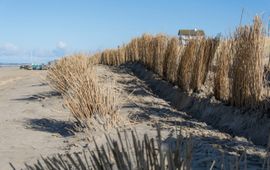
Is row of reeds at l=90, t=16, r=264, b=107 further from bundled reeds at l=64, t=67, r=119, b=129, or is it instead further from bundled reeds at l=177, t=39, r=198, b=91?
bundled reeds at l=64, t=67, r=119, b=129

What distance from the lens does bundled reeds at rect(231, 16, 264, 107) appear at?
26.0ft

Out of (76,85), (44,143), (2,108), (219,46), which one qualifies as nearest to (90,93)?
(76,85)

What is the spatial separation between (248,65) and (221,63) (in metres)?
1.11

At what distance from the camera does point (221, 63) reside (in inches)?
361

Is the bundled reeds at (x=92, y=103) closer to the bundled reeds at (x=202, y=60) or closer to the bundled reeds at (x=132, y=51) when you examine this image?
the bundled reeds at (x=202, y=60)

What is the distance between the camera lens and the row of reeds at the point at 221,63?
7996 millimetres

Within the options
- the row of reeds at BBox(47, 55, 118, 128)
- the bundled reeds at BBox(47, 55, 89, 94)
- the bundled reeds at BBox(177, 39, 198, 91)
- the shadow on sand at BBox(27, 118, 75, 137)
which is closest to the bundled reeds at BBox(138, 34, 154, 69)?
the bundled reeds at BBox(177, 39, 198, 91)

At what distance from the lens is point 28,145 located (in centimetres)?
703

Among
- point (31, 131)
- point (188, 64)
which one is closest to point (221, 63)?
point (188, 64)

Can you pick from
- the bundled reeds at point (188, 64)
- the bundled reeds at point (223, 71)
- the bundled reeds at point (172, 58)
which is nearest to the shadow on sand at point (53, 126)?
the bundled reeds at point (223, 71)

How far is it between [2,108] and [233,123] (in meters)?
5.65

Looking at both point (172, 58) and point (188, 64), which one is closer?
point (188, 64)

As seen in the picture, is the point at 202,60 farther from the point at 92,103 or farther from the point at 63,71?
the point at 92,103

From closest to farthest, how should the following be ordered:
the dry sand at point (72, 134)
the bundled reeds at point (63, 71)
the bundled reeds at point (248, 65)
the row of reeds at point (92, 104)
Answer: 1. the dry sand at point (72, 134)
2. the row of reeds at point (92, 104)
3. the bundled reeds at point (248, 65)
4. the bundled reeds at point (63, 71)
